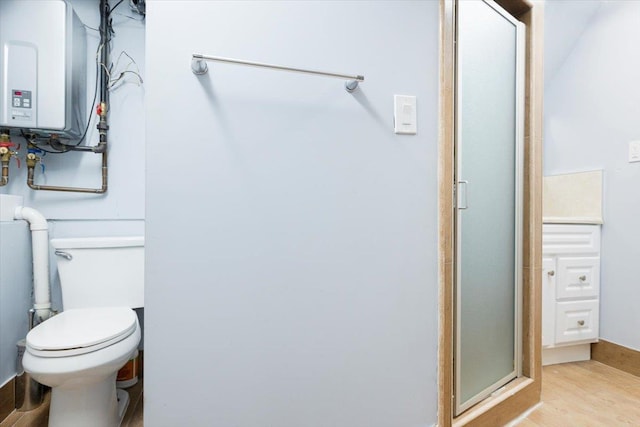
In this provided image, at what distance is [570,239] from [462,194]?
3.67ft

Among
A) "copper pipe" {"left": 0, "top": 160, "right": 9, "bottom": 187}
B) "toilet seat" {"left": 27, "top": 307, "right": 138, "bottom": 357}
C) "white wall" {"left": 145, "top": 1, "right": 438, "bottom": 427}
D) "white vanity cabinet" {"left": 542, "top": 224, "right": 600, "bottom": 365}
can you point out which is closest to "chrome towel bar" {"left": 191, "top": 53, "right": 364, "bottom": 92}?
"white wall" {"left": 145, "top": 1, "right": 438, "bottom": 427}

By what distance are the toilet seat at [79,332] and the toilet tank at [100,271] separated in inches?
3.8

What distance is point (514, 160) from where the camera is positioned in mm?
1329

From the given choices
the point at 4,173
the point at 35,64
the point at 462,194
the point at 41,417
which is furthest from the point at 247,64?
the point at 41,417

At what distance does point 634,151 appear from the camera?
1.67 m

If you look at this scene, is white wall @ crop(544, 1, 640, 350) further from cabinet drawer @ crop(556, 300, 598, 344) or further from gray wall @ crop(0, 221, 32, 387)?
gray wall @ crop(0, 221, 32, 387)

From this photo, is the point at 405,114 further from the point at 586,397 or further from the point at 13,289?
the point at 13,289

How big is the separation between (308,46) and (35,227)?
1.44 meters

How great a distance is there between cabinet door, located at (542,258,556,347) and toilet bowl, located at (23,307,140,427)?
1.99 meters

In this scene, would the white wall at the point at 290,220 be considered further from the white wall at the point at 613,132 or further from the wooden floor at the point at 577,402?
the white wall at the point at 613,132

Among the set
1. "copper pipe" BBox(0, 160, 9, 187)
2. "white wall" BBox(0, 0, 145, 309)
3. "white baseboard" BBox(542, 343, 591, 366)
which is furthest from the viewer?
"white baseboard" BBox(542, 343, 591, 366)

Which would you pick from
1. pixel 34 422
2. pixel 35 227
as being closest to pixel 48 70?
pixel 35 227

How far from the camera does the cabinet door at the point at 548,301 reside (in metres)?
1.64

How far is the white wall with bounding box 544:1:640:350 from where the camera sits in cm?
168
